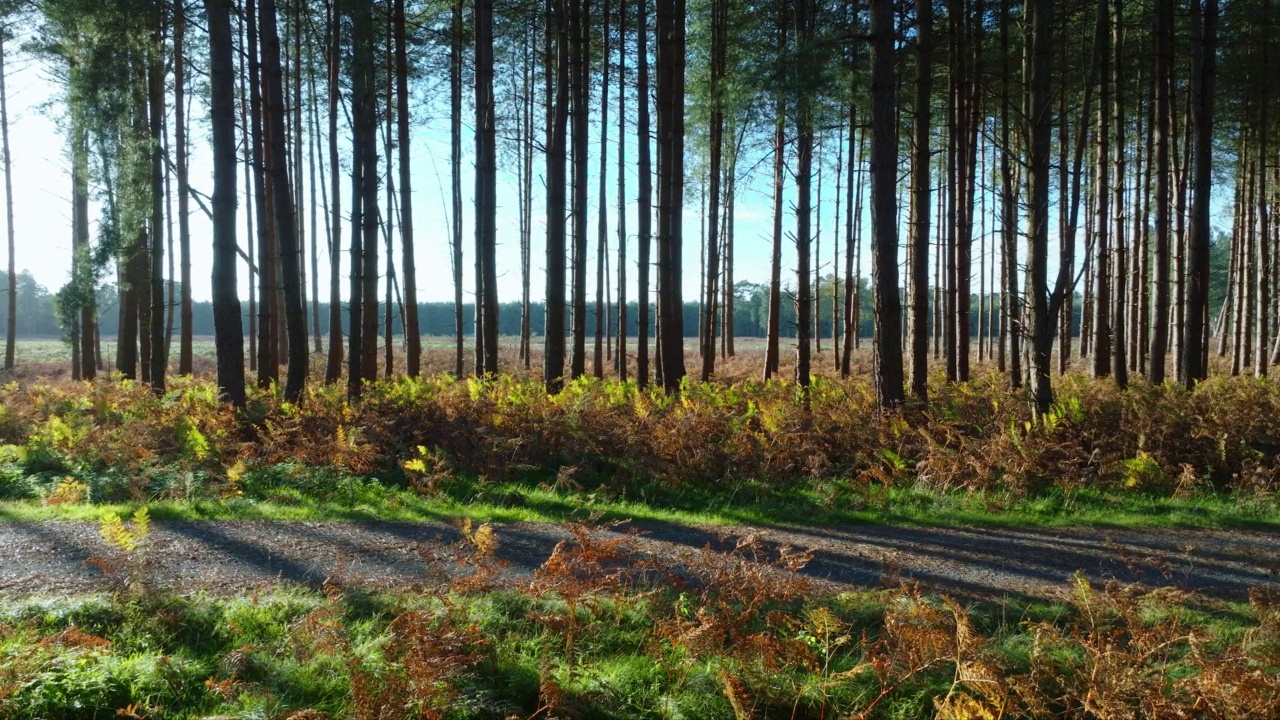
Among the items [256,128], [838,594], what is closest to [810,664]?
[838,594]

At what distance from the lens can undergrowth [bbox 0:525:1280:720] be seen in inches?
133

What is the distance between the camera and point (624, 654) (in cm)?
416

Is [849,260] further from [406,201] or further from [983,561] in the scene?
[983,561]

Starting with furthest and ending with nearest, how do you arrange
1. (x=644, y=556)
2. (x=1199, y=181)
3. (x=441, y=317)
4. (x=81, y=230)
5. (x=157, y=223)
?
(x=441, y=317)
(x=81, y=230)
(x=157, y=223)
(x=1199, y=181)
(x=644, y=556)

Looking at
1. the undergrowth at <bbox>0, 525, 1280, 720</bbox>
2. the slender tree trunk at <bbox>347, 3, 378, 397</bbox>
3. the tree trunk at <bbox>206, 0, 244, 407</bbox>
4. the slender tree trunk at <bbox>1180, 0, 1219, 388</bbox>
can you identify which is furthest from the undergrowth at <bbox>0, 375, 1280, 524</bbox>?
the slender tree trunk at <bbox>347, 3, 378, 397</bbox>

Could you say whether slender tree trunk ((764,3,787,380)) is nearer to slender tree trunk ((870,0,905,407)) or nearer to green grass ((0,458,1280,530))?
slender tree trunk ((870,0,905,407))

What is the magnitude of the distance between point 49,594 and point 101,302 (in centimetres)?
1890

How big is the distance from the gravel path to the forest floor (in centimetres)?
1

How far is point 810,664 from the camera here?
379 cm

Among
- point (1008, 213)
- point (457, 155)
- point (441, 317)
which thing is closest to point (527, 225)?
point (457, 155)

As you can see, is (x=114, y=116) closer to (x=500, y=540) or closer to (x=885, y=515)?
(x=500, y=540)

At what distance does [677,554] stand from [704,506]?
209 cm

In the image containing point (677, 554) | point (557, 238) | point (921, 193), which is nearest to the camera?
point (677, 554)

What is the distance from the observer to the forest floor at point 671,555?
16.9 feet
